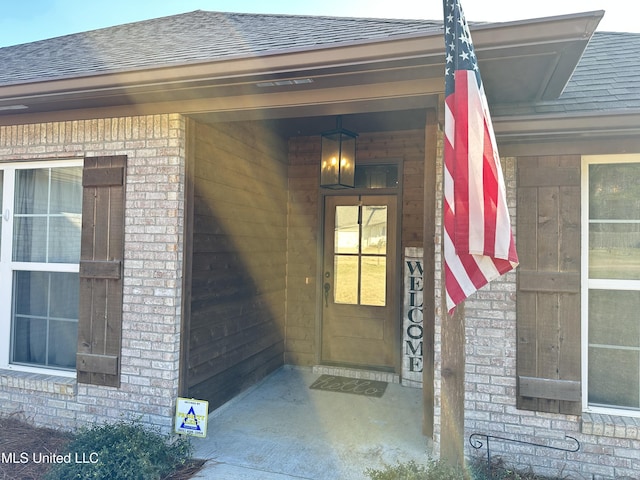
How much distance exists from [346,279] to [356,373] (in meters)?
1.04

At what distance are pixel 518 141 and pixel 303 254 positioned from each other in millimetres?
2756

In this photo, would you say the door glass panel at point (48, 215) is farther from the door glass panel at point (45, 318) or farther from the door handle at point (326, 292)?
the door handle at point (326, 292)

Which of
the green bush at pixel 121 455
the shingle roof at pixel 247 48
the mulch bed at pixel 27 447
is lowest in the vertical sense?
the mulch bed at pixel 27 447

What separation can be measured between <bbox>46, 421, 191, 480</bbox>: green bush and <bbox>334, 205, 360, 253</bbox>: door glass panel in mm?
2596

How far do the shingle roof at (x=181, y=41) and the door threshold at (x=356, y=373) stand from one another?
3.28 m

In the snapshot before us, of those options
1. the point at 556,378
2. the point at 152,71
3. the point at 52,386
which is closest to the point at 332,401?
the point at 556,378

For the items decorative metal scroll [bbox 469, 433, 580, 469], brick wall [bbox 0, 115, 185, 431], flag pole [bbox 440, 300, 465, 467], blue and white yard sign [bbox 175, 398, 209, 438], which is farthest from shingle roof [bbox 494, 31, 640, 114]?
blue and white yard sign [bbox 175, 398, 209, 438]

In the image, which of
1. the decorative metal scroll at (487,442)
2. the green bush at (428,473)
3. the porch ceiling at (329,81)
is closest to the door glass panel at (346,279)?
the decorative metal scroll at (487,442)

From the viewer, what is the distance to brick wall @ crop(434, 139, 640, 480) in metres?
2.51

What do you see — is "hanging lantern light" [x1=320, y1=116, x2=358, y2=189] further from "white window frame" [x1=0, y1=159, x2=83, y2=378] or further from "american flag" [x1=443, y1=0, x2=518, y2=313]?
"white window frame" [x1=0, y1=159, x2=83, y2=378]

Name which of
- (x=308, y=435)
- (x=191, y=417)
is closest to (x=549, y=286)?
(x=308, y=435)

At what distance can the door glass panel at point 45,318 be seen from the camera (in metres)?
3.28

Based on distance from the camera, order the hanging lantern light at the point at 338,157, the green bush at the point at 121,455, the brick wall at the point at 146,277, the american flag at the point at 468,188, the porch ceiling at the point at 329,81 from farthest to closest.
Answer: the hanging lantern light at the point at 338,157 → the brick wall at the point at 146,277 → the green bush at the point at 121,455 → the porch ceiling at the point at 329,81 → the american flag at the point at 468,188

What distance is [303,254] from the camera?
189 inches
